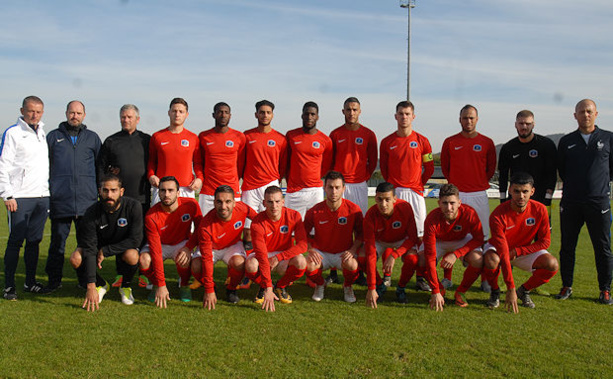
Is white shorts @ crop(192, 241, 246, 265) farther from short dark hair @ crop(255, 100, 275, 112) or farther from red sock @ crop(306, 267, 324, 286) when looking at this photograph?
short dark hair @ crop(255, 100, 275, 112)

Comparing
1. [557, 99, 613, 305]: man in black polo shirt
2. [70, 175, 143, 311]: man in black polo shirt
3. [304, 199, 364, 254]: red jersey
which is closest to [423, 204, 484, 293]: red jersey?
[304, 199, 364, 254]: red jersey

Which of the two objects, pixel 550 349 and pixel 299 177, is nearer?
pixel 550 349

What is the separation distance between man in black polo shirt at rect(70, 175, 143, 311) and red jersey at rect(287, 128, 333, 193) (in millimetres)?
2073

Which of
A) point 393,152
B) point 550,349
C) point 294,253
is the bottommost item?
point 550,349

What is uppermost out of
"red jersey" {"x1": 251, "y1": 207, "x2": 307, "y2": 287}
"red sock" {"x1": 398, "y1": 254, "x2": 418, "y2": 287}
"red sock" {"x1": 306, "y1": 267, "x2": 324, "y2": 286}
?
"red jersey" {"x1": 251, "y1": 207, "x2": 307, "y2": 287}

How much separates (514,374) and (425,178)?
3.29 meters

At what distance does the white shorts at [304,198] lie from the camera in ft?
20.3

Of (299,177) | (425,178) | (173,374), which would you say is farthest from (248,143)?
(173,374)

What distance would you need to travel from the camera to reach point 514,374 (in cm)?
321

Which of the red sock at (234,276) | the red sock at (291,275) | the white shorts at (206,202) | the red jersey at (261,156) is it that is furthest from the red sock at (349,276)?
the white shorts at (206,202)

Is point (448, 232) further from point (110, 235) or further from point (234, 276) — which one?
point (110, 235)

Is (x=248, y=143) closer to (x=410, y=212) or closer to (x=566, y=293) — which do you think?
(x=410, y=212)

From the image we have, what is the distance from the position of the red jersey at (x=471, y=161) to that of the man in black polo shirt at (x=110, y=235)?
3.85 meters

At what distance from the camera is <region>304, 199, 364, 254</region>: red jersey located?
5.20 meters
